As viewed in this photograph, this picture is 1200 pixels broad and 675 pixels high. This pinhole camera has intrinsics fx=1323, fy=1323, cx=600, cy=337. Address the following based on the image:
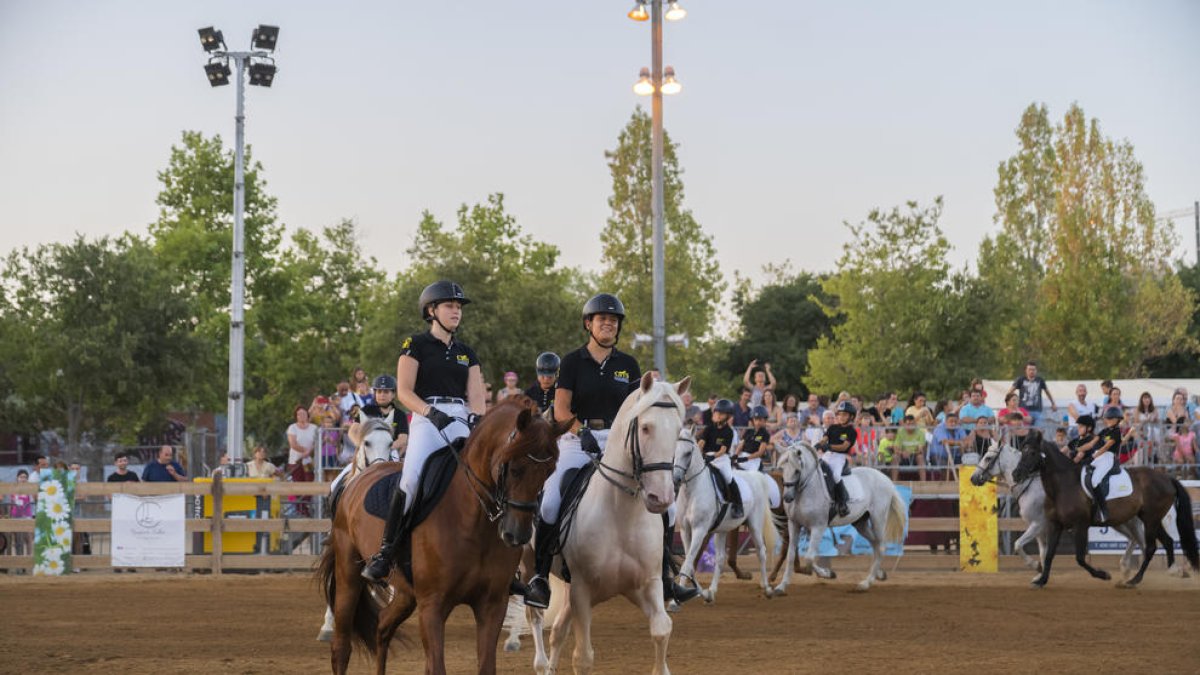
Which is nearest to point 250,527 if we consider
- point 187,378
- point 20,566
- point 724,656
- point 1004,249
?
point 20,566

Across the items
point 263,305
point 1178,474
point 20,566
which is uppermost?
point 263,305

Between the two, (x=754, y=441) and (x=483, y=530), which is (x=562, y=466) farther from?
(x=754, y=441)

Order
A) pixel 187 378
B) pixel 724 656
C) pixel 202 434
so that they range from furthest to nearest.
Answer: pixel 187 378 → pixel 202 434 → pixel 724 656

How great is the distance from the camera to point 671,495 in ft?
26.5

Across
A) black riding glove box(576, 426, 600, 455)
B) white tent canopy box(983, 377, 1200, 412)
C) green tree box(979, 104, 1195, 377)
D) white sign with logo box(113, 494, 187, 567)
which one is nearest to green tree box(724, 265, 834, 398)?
green tree box(979, 104, 1195, 377)

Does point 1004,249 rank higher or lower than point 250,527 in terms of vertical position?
higher

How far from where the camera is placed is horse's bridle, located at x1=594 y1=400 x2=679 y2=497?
26.8ft

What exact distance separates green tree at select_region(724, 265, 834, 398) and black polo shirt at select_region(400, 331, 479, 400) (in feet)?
187

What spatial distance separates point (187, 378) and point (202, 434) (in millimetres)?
12621

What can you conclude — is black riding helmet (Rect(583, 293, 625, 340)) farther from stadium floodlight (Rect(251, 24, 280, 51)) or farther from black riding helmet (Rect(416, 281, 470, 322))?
stadium floodlight (Rect(251, 24, 280, 51))

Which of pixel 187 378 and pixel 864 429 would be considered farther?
pixel 187 378

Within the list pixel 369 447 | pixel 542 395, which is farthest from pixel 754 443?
pixel 542 395

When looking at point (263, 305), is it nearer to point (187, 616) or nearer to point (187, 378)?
point (187, 378)

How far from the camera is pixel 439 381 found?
8789mm
